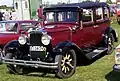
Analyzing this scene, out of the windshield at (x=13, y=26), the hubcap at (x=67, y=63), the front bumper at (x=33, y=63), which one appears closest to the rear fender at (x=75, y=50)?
the hubcap at (x=67, y=63)

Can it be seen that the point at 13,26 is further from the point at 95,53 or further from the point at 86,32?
the point at 95,53

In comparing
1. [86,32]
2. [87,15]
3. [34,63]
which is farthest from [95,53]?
[34,63]

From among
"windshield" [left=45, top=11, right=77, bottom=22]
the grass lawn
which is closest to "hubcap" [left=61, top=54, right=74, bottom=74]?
the grass lawn

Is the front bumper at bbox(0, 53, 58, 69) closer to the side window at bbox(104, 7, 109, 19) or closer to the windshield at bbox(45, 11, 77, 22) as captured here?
the windshield at bbox(45, 11, 77, 22)

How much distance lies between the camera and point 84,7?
9070mm

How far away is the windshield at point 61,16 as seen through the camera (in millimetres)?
8664

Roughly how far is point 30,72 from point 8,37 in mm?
1763

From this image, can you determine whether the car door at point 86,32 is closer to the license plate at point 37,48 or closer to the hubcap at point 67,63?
the hubcap at point 67,63

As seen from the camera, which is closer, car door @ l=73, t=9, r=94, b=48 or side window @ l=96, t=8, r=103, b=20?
car door @ l=73, t=9, r=94, b=48

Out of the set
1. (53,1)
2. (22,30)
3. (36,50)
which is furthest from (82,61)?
(53,1)

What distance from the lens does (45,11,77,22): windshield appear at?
8.66 m

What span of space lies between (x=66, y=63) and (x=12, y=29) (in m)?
3.18

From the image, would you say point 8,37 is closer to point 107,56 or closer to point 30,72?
point 30,72

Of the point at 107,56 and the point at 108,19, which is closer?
the point at 107,56
